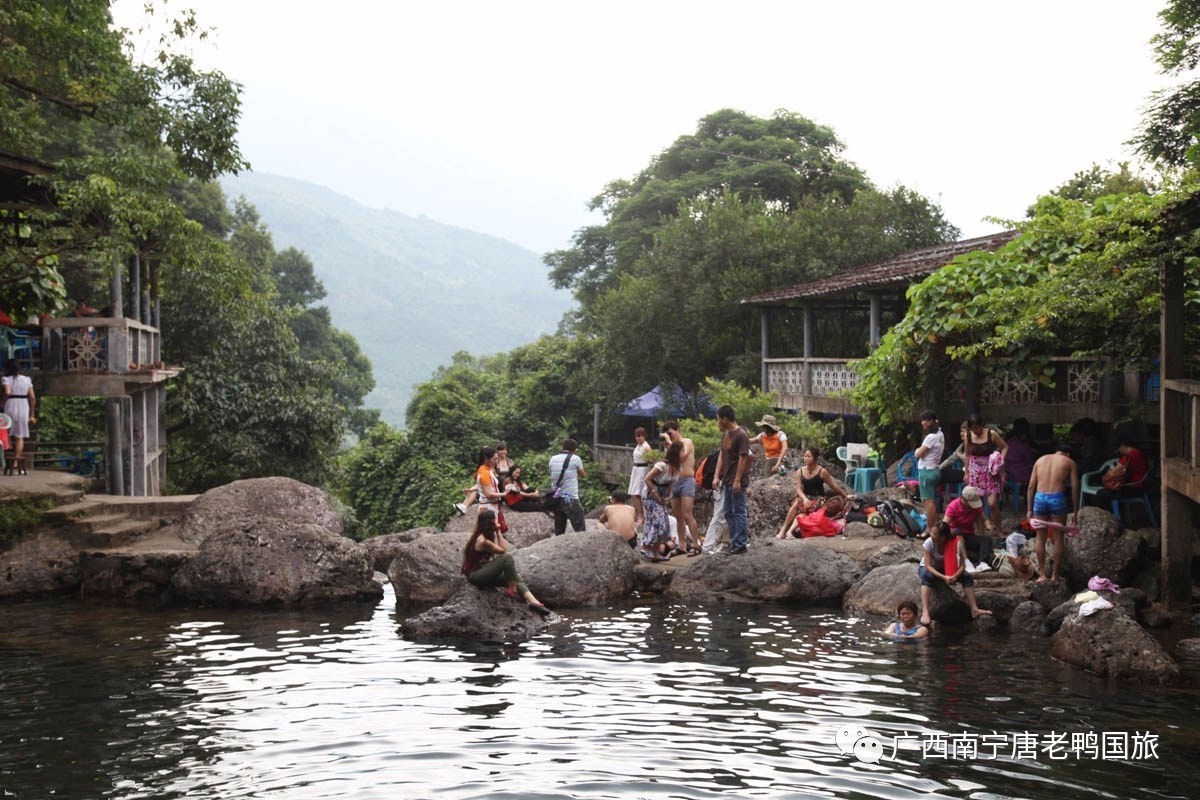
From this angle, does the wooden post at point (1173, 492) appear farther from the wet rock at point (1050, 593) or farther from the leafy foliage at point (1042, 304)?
the wet rock at point (1050, 593)

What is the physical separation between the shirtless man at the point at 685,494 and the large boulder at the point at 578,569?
1.24 meters

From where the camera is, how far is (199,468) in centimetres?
3108

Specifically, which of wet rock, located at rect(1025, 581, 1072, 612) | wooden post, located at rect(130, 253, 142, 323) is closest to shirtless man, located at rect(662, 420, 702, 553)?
wet rock, located at rect(1025, 581, 1072, 612)

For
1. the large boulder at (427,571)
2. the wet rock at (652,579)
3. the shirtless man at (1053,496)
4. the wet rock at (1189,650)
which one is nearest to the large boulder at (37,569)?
the large boulder at (427,571)

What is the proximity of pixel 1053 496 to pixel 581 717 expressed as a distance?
21.9ft

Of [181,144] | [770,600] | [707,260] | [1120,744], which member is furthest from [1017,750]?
[707,260]

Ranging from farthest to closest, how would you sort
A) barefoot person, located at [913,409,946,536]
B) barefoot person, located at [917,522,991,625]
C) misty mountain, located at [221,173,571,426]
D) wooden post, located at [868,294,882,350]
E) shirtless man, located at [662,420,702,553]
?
misty mountain, located at [221,173,571,426] < wooden post, located at [868,294,882,350] < shirtless man, located at [662,420,702,553] < barefoot person, located at [913,409,946,536] < barefoot person, located at [917,522,991,625]

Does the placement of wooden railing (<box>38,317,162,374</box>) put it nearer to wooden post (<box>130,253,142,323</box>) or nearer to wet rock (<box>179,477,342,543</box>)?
wooden post (<box>130,253,142,323</box>)

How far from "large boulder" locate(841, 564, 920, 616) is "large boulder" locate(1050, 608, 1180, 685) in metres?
2.37

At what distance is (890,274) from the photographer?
23859 mm

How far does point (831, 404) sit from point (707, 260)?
919 cm

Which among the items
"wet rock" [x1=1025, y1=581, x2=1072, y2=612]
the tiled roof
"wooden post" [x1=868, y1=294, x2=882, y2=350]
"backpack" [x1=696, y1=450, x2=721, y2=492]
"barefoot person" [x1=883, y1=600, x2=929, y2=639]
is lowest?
"barefoot person" [x1=883, y1=600, x2=929, y2=639]

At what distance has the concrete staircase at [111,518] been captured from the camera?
16.3 meters

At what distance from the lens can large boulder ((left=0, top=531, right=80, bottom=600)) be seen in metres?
15.2
